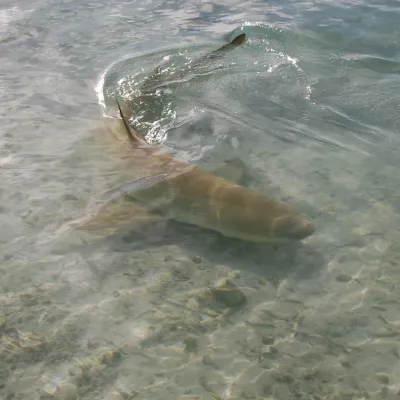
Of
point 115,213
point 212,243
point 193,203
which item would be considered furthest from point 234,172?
point 115,213

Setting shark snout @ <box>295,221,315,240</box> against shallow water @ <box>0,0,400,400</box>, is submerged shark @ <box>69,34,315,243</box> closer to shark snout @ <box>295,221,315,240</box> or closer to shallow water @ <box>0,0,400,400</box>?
shark snout @ <box>295,221,315,240</box>

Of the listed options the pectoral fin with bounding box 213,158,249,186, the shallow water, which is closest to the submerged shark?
the pectoral fin with bounding box 213,158,249,186

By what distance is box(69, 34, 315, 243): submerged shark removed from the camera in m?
4.02

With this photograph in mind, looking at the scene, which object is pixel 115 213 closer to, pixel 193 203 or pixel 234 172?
pixel 193 203

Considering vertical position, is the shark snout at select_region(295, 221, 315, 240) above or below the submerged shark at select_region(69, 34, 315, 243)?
below

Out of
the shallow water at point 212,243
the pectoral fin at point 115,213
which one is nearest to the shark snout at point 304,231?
the shallow water at point 212,243

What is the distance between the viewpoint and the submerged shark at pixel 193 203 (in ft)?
13.2

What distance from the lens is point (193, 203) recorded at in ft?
14.2

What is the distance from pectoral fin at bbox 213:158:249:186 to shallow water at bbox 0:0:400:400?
0.33ft

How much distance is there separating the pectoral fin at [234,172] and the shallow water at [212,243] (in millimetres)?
101

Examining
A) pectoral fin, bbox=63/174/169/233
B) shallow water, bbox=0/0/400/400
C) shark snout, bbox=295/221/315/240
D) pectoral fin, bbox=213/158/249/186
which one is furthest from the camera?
pectoral fin, bbox=213/158/249/186

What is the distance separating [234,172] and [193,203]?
75 centimetres

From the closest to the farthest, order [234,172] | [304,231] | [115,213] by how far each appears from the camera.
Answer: [304,231]
[115,213]
[234,172]

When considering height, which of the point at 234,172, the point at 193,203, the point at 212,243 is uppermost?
the point at 193,203
